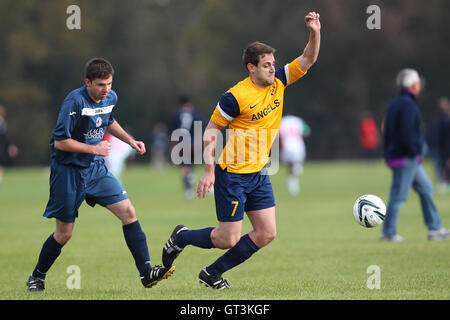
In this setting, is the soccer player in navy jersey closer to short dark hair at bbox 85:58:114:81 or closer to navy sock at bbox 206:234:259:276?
short dark hair at bbox 85:58:114:81

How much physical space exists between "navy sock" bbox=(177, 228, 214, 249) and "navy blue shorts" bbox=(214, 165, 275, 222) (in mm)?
286

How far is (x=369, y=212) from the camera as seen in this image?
8266 mm

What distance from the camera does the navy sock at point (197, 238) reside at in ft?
23.2

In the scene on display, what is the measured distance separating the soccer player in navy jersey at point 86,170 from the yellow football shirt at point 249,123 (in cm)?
91

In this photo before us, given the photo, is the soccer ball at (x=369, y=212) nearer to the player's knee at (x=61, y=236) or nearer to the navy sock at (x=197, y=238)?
the navy sock at (x=197, y=238)

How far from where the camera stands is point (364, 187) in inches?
875

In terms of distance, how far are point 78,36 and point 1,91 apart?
6.34 m

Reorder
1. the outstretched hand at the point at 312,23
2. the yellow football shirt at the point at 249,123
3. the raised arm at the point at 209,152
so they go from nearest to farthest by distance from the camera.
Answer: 1. the raised arm at the point at 209,152
2. the yellow football shirt at the point at 249,123
3. the outstretched hand at the point at 312,23

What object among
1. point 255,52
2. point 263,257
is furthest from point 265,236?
point 263,257

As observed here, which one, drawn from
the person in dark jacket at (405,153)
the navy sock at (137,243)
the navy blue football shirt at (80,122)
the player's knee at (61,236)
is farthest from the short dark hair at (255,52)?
the person in dark jacket at (405,153)

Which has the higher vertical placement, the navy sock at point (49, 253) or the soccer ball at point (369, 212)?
the soccer ball at point (369, 212)

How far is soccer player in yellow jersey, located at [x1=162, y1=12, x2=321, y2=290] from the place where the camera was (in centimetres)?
675
